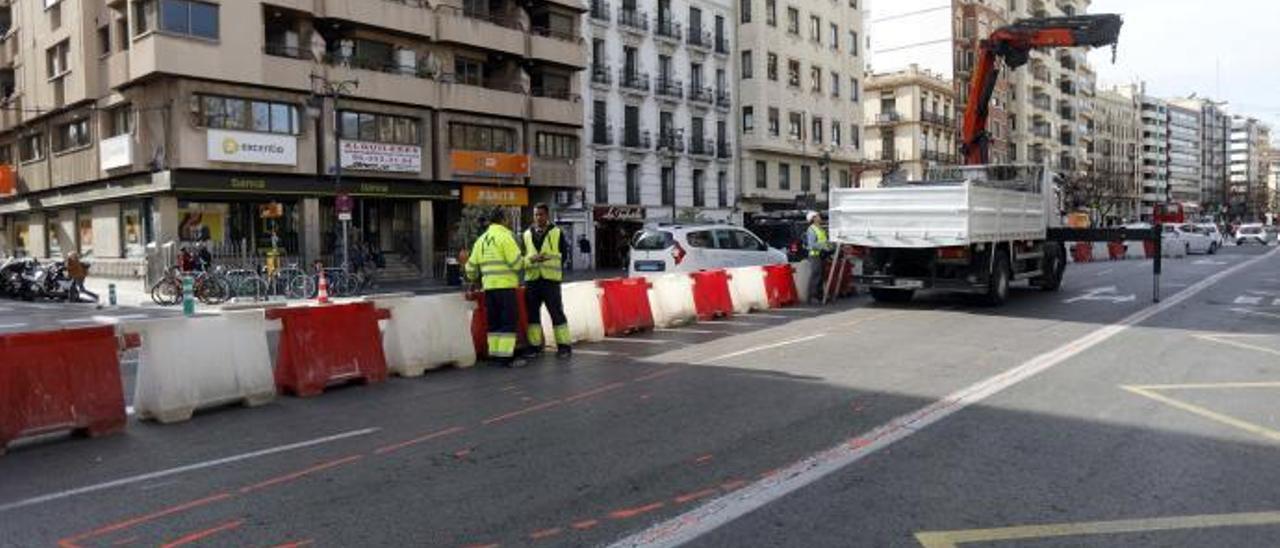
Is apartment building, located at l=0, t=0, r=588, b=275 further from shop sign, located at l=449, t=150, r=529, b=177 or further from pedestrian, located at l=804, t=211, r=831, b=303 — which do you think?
pedestrian, located at l=804, t=211, r=831, b=303

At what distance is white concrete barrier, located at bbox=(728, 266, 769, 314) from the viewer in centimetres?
1659

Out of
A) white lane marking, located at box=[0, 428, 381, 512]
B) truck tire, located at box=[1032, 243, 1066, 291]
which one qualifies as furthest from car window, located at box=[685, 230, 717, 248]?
white lane marking, located at box=[0, 428, 381, 512]

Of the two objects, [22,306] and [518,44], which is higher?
[518,44]

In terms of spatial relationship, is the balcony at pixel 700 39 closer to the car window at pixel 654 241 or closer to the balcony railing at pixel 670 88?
the balcony railing at pixel 670 88

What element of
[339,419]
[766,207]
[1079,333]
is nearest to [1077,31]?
[1079,333]

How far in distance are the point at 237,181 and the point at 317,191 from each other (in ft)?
9.43

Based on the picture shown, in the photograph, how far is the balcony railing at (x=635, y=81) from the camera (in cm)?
4675

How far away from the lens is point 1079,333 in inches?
489

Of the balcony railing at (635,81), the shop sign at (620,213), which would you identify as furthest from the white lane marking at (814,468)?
the balcony railing at (635,81)

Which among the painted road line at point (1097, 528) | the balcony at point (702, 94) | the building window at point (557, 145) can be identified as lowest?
the painted road line at point (1097, 528)

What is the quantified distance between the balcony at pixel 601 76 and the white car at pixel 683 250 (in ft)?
84.2

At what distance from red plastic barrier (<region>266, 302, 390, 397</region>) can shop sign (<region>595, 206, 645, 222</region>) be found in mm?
35812

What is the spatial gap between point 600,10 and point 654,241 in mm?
27990

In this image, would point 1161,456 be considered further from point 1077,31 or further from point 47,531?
point 1077,31
